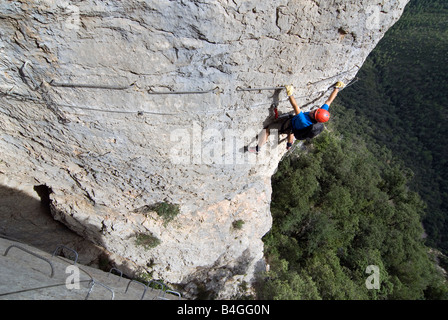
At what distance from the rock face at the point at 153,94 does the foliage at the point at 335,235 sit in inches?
161

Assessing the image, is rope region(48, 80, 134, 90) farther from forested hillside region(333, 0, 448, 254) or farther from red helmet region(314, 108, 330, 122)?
forested hillside region(333, 0, 448, 254)

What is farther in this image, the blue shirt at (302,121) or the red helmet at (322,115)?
the blue shirt at (302,121)

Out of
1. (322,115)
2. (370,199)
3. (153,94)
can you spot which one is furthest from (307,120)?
(370,199)

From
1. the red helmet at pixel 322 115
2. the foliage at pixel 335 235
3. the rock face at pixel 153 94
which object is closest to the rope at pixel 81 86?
the rock face at pixel 153 94

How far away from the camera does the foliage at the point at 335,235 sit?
9.07 meters

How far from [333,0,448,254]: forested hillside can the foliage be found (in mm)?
12415

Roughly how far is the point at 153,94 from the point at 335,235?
1044cm

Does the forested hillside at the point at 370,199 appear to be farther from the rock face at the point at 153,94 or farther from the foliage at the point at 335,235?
the rock face at the point at 153,94

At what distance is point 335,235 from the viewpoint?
11.3 metres

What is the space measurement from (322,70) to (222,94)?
1952 millimetres

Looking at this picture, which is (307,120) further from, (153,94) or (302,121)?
(153,94)

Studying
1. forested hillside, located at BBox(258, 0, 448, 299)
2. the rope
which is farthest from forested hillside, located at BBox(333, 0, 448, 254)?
the rope

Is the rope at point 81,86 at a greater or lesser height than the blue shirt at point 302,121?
lesser
